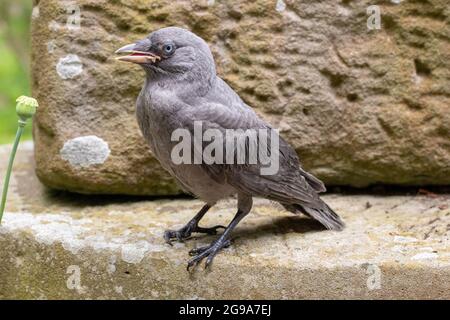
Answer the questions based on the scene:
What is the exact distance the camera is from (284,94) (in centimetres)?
383

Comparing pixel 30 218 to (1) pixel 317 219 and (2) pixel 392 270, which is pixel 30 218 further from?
(2) pixel 392 270

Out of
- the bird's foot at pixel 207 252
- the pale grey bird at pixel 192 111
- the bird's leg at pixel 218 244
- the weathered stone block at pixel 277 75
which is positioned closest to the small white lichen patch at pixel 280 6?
the weathered stone block at pixel 277 75

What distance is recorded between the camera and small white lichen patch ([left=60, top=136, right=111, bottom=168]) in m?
3.78

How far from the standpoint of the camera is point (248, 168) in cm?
323

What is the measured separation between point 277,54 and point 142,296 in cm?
143

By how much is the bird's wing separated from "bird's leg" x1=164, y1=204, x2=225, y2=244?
0.34m

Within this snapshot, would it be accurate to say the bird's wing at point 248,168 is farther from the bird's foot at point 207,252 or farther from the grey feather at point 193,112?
the bird's foot at point 207,252

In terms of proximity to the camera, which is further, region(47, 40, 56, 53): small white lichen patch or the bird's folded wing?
region(47, 40, 56, 53): small white lichen patch

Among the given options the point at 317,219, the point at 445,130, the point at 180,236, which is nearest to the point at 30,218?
the point at 180,236

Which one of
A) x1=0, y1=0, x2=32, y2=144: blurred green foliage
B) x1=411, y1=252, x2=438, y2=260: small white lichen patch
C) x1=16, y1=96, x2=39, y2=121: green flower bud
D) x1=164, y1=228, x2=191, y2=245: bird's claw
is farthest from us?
x1=0, y1=0, x2=32, y2=144: blurred green foliage

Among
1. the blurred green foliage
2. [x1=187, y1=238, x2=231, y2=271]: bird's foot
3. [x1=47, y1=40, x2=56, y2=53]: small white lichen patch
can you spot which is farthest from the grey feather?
the blurred green foliage

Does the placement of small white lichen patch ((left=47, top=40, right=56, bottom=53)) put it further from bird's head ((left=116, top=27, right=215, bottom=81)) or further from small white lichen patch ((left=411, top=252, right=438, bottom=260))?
small white lichen patch ((left=411, top=252, right=438, bottom=260))

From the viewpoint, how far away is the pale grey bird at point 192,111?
309 cm

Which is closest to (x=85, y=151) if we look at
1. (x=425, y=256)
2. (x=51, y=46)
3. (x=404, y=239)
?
(x=51, y=46)
